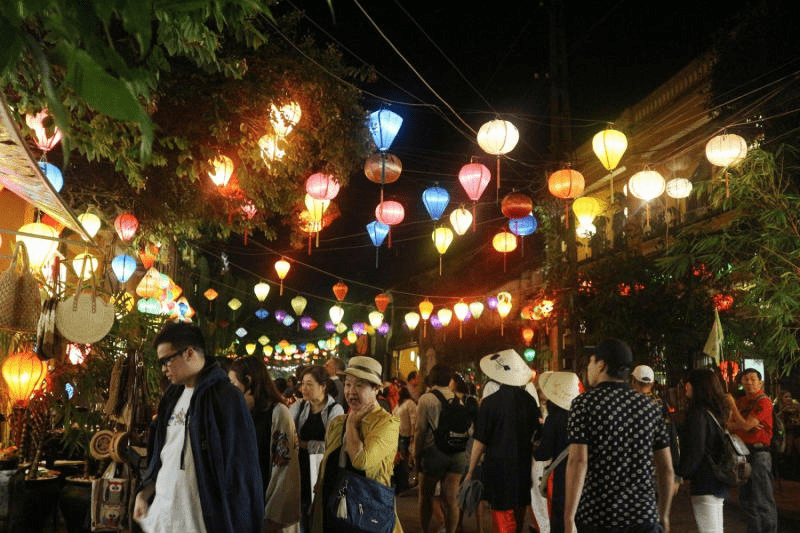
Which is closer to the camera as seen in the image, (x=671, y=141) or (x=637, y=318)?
(x=637, y=318)

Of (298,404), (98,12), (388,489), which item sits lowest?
(388,489)

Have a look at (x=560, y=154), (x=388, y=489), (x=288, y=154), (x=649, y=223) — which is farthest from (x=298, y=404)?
(x=649, y=223)

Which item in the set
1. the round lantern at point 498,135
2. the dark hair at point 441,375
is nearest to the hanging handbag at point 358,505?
the dark hair at point 441,375

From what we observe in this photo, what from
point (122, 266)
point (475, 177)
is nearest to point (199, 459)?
point (475, 177)

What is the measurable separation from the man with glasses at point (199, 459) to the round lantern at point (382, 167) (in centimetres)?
714

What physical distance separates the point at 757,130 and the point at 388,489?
39.3 feet

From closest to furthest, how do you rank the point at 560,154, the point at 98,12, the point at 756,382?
the point at 98,12 → the point at 756,382 → the point at 560,154

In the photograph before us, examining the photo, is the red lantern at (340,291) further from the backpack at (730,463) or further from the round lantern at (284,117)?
the backpack at (730,463)

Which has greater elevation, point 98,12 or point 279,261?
point 279,261

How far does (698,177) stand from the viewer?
61.3 ft

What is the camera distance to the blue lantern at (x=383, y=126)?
10.8 meters

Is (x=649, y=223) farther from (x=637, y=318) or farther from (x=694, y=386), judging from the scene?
(x=694, y=386)

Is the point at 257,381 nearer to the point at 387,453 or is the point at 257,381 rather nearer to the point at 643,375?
the point at 387,453

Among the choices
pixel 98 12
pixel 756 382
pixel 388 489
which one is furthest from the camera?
pixel 756 382
